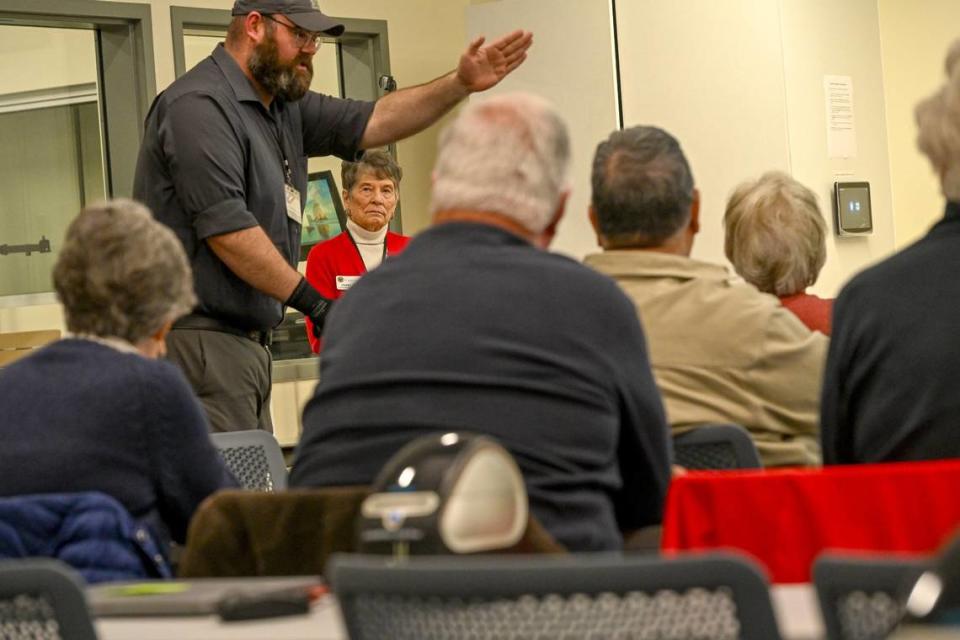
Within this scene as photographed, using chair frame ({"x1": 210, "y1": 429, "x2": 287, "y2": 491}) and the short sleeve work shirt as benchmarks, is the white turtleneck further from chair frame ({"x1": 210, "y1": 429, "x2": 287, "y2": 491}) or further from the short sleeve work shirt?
chair frame ({"x1": 210, "y1": 429, "x2": 287, "y2": 491})

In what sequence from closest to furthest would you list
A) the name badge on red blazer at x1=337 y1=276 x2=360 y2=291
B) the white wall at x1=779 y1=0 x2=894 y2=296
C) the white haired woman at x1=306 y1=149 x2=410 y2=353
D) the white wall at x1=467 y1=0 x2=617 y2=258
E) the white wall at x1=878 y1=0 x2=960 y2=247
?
1. the name badge on red blazer at x1=337 y1=276 x2=360 y2=291
2. the white haired woman at x1=306 y1=149 x2=410 y2=353
3. the white wall at x1=779 y1=0 x2=894 y2=296
4. the white wall at x1=878 y1=0 x2=960 y2=247
5. the white wall at x1=467 y1=0 x2=617 y2=258

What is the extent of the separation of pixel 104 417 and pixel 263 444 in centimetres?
79

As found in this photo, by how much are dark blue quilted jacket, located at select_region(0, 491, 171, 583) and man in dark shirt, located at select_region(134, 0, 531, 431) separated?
1939mm

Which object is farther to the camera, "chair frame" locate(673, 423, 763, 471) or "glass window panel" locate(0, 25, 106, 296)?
"glass window panel" locate(0, 25, 106, 296)

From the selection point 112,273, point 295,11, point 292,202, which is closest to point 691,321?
point 112,273

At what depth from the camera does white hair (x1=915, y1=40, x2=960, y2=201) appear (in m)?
2.32

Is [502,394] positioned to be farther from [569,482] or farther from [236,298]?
[236,298]

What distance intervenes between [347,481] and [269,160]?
2333 millimetres

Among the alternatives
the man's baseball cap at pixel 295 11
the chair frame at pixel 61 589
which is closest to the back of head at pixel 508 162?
the chair frame at pixel 61 589

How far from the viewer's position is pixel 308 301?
13.4 ft

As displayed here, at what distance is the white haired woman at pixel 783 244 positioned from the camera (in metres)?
3.38

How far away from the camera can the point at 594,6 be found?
7.09m

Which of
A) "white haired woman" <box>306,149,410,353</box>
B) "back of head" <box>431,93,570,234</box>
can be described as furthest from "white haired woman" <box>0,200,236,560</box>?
"white haired woman" <box>306,149,410,353</box>

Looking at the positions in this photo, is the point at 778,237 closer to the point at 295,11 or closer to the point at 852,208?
the point at 295,11
